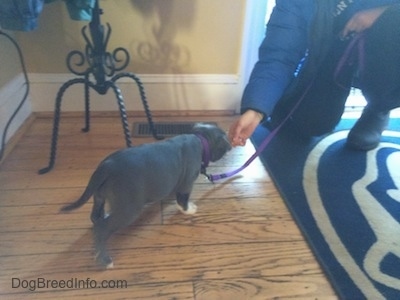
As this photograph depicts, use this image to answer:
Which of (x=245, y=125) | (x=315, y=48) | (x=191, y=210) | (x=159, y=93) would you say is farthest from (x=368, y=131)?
(x=159, y=93)

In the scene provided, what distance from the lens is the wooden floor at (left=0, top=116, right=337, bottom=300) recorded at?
0.84 meters

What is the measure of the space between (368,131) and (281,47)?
0.58 m

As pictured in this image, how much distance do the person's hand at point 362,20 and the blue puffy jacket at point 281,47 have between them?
0.04 meters

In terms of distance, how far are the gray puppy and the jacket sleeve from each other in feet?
0.79

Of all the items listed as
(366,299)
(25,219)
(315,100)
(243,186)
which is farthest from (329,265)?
(25,219)

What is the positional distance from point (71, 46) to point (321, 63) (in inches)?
39.2

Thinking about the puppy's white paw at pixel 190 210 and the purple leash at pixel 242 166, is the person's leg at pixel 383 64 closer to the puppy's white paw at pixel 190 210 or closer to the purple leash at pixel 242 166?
the purple leash at pixel 242 166

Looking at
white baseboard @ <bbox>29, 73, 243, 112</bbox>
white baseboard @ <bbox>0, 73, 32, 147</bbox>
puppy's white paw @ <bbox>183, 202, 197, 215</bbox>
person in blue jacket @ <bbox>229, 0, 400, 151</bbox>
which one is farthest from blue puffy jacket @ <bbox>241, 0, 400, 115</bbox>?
white baseboard @ <bbox>0, 73, 32, 147</bbox>

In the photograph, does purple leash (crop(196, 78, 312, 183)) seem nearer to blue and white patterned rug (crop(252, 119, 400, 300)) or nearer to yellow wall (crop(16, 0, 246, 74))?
blue and white patterned rug (crop(252, 119, 400, 300))

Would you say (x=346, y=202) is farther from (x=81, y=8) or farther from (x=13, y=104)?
(x=13, y=104)

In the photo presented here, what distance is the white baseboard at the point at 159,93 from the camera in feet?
5.09

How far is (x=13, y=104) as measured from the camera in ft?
4.63

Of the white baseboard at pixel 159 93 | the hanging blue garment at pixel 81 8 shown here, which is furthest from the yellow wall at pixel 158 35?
the hanging blue garment at pixel 81 8

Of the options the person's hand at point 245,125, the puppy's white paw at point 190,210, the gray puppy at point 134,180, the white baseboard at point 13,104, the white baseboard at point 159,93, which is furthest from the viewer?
the white baseboard at point 159,93
